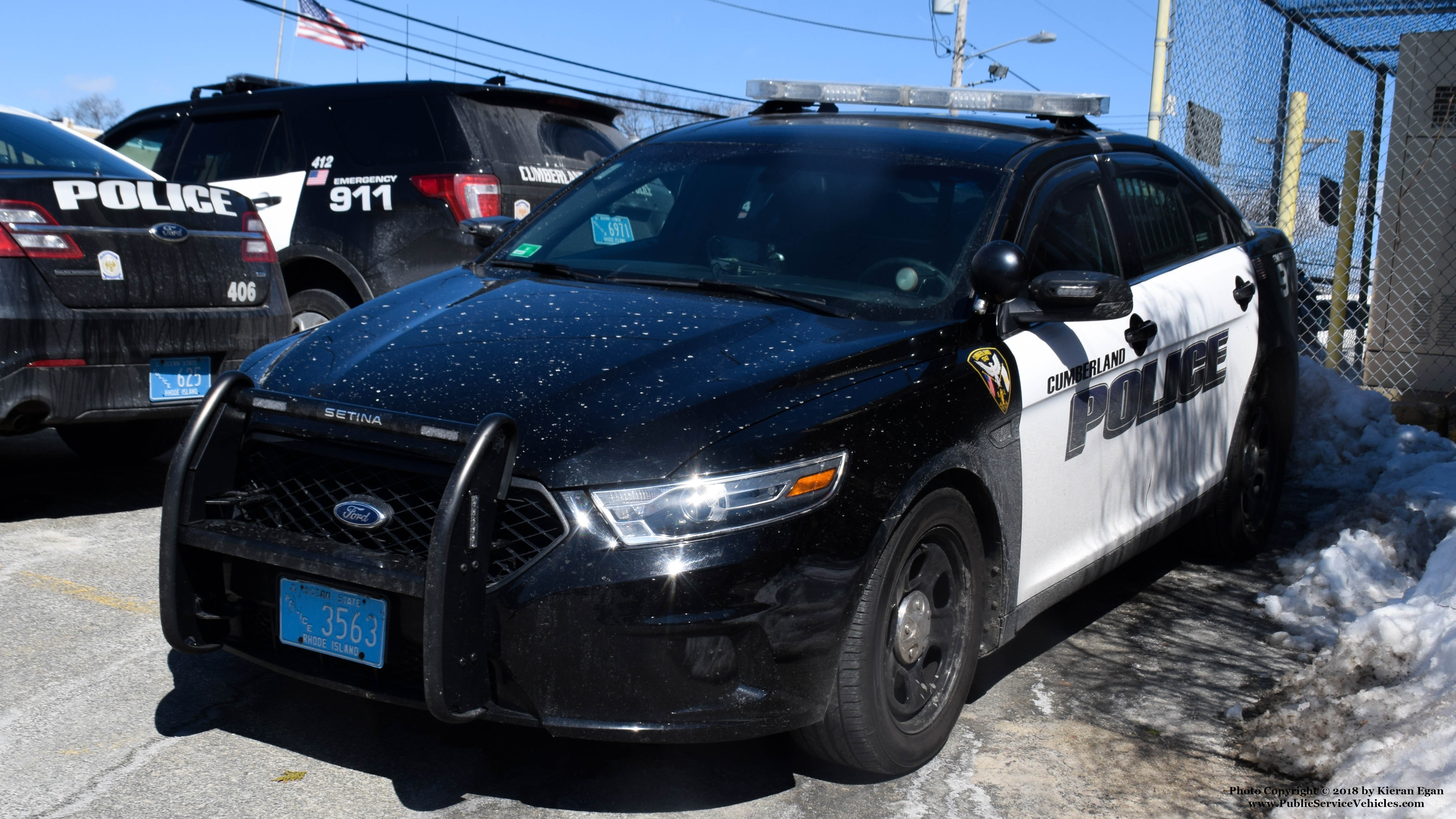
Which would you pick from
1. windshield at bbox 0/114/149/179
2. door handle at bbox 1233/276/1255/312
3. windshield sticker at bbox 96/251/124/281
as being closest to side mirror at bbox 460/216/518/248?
windshield sticker at bbox 96/251/124/281

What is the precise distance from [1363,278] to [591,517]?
7254 millimetres

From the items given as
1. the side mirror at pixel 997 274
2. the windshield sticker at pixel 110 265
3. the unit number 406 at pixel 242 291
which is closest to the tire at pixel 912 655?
the side mirror at pixel 997 274

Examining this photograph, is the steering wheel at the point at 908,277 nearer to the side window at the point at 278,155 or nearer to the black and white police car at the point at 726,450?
the black and white police car at the point at 726,450

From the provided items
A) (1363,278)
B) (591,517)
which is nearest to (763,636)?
(591,517)

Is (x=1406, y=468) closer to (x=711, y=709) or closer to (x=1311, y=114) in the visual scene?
(x=1311, y=114)

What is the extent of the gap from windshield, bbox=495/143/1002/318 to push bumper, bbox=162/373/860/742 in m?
1.05

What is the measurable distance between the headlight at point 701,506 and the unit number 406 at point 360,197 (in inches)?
195

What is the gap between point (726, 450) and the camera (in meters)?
2.81

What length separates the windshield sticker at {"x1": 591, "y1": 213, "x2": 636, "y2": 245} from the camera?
4.26m

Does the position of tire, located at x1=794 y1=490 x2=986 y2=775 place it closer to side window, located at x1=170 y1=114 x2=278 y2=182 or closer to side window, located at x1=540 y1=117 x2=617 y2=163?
side window, located at x1=540 y1=117 x2=617 y2=163

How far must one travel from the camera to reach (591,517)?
273cm

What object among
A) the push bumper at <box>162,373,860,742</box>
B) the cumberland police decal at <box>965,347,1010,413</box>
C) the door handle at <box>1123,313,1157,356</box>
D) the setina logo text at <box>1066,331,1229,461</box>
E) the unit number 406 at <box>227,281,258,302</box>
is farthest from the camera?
the unit number 406 at <box>227,281,258,302</box>

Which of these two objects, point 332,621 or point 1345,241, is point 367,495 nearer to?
point 332,621

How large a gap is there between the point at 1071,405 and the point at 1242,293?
172 cm
